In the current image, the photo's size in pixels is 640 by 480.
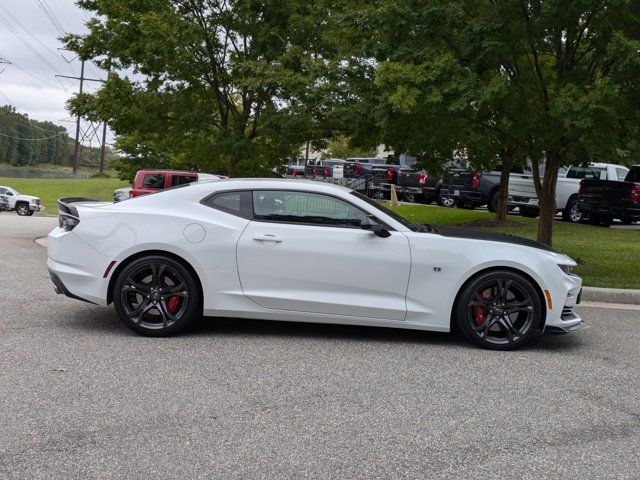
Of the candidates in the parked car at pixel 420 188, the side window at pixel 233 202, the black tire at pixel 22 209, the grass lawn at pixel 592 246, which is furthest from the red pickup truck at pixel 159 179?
the black tire at pixel 22 209

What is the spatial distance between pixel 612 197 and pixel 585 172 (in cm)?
285

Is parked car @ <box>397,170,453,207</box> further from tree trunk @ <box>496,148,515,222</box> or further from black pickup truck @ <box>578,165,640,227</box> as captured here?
black pickup truck @ <box>578,165,640,227</box>

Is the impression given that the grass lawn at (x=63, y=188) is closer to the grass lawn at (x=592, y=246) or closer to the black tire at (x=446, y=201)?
the black tire at (x=446, y=201)

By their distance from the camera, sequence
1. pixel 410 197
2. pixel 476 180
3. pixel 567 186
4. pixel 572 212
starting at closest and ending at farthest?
pixel 572 212
pixel 567 186
pixel 476 180
pixel 410 197

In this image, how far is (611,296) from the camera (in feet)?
28.4

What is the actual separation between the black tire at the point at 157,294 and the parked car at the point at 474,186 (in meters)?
19.0

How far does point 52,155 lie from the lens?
541 feet

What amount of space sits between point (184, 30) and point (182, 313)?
34.6 ft

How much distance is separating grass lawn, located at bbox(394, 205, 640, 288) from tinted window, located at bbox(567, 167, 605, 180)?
10.5ft

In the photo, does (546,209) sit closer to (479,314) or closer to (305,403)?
(479,314)

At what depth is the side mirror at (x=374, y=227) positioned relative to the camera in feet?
19.2

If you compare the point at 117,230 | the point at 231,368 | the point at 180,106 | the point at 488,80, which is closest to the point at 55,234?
the point at 117,230

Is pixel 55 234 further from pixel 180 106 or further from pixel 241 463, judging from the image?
pixel 180 106

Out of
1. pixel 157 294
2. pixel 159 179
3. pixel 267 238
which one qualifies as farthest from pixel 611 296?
A: pixel 159 179
